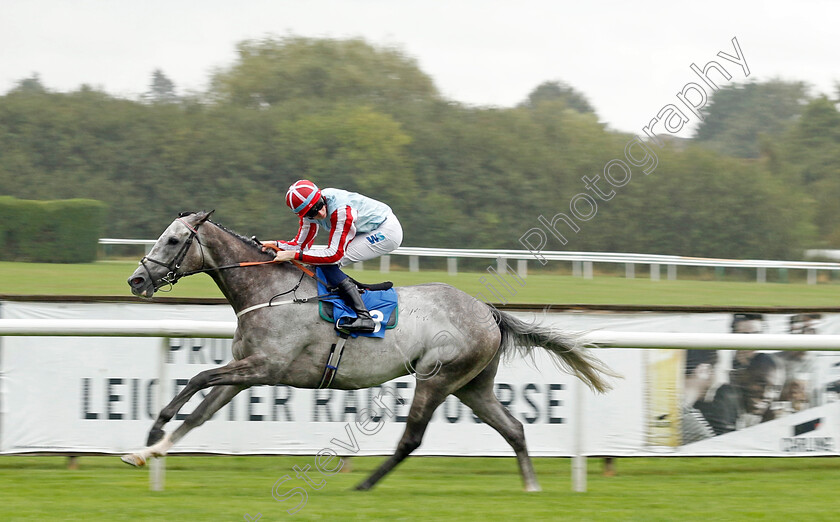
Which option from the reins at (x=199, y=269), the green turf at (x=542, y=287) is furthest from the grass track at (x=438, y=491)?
the green turf at (x=542, y=287)

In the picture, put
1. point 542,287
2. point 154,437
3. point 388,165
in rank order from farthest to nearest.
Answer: point 388,165
point 542,287
point 154,437

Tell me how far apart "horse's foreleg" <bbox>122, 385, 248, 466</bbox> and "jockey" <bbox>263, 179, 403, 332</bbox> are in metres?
0.68

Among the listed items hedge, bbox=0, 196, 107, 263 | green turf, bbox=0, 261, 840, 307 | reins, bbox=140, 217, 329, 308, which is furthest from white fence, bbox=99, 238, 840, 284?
reins, bbox=140, 217, 329, 308

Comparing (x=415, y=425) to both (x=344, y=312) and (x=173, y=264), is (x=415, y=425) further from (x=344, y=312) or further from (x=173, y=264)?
(x=173, y=264)

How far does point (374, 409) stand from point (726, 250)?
1474 cm

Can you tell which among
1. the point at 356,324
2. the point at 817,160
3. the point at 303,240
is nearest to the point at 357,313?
the point at 356,324

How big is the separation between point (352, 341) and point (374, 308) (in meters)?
0.19

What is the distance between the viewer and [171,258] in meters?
4.43

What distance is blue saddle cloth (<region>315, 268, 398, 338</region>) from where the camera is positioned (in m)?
4.49

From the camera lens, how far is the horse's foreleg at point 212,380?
13.8ft

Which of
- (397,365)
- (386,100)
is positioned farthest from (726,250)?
(397,365)

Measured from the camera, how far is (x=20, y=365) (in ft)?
15.8

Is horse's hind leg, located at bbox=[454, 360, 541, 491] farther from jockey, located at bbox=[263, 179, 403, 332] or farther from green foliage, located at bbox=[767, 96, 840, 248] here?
green foliage, located at bbox=[767, 96, 840, 248]

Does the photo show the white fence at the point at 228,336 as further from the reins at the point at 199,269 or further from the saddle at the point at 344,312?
the saddle at the point at 344,312
